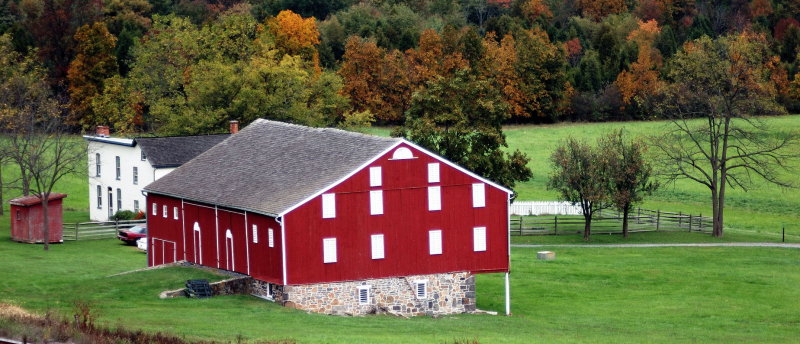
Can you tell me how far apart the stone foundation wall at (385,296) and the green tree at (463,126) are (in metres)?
22.8

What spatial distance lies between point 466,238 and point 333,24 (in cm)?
10052

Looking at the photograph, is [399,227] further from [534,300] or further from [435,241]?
[534,300]

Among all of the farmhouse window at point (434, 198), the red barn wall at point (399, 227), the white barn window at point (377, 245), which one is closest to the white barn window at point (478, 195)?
the red barn wall at point (399, 227)

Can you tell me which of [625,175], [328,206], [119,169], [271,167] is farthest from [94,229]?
[328,206]

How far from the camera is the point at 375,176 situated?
5475 cm

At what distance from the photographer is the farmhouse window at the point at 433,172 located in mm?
55625

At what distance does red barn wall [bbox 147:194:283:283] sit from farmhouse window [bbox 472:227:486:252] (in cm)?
823

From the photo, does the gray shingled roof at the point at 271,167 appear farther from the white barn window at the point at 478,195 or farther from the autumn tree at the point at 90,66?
the autumn tree at the point at 90,66

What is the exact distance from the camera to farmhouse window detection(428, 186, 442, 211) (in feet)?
183

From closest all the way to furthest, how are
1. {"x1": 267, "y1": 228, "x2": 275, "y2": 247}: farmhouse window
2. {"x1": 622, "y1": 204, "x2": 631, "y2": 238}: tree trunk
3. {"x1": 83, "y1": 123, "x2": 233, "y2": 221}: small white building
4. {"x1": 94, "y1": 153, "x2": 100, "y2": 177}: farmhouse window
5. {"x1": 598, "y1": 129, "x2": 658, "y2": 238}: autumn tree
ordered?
{"x1": 267, "y1": 228, "x2": 275, "y2": 247}: farmhouse window → {"x1": 598, "y1": 129, "x2": 658, "y2": 238}: autumn tree → {"x1": 83, "y1": 123, "x2": 233, "y2": 221}: small white building → {"x1": 622, "y1": 204, "x2": 631, "y2": 238}: tree trunk → {"x1": 94, "y1": 153, "x2": 100, "y2": 177}: farmhouse window

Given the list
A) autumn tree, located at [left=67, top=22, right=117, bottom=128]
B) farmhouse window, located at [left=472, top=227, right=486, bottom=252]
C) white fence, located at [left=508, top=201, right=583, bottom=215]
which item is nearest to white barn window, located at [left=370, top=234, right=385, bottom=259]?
farmhouse window, located at [left=472, top=227, right=486, bottom=252]

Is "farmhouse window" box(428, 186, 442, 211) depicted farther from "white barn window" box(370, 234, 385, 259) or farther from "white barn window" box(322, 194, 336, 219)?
"white barn window" box(322, 194, 336, 219)

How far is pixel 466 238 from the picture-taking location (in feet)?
186

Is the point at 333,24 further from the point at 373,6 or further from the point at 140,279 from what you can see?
the point at 140,279
